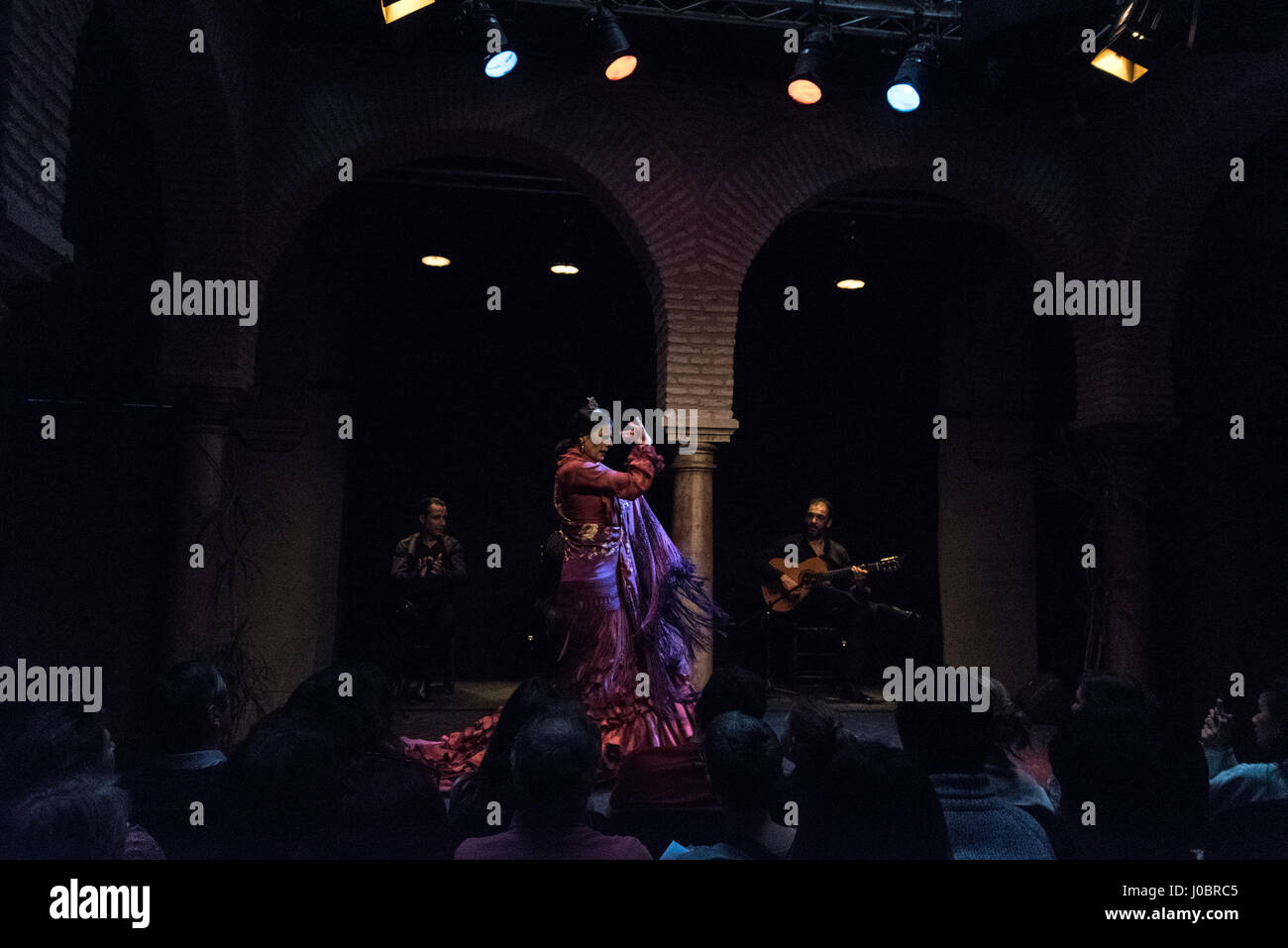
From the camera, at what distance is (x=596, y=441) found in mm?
5230

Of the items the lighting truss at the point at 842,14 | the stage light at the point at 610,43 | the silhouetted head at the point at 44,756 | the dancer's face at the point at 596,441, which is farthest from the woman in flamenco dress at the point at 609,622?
the silhouetted head at the point at 44,756

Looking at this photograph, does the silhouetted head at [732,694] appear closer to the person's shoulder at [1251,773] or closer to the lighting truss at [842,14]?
the person's shoulder at [1251,773]

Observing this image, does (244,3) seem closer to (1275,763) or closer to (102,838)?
(102,838)

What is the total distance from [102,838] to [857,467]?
828cm

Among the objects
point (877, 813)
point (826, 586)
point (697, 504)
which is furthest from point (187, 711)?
point (826, 586)

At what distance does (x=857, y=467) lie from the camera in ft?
32.0

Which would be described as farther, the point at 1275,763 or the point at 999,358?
the point at 999,358

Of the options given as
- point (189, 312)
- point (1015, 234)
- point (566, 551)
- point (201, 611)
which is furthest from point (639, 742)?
point (1015, 234)

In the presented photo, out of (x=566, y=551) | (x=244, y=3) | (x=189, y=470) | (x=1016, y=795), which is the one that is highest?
(x=244, y=3)

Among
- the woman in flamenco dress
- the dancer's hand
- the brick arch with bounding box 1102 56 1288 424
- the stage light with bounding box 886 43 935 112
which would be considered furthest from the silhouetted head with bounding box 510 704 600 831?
the brick arch with bounding box 1102 56 1288 424

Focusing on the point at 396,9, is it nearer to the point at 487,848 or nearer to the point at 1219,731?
the point at 487,848

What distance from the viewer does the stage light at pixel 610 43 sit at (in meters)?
5.47

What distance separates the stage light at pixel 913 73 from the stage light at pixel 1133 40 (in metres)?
0.88

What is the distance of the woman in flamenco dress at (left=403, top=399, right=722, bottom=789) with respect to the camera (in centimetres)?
526
